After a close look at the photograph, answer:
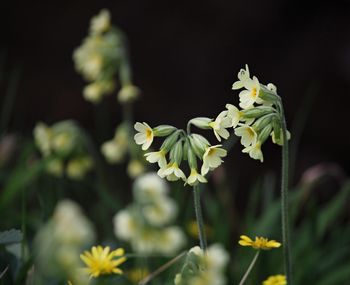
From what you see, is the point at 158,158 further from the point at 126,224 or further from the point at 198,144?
the point at 126,224

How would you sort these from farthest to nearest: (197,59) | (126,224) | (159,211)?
1. (197,59)
2. (159,211)
3. (126,224)

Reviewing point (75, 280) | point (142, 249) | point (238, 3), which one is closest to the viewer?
point (75, 280)

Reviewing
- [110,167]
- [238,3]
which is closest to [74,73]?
[110,167]

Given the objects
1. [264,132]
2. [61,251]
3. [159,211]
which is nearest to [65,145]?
[159,211]

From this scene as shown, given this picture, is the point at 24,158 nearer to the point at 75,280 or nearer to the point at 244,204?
the point at 75,280

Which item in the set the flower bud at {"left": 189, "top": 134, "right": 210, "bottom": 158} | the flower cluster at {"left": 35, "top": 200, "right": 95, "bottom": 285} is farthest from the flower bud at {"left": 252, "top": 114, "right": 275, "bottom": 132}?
the flower cluster at {"left": 35, "top": 200, "right": 95, "bottom": 285}

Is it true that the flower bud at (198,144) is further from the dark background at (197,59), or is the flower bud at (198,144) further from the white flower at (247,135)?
the dark background at (197,59)
